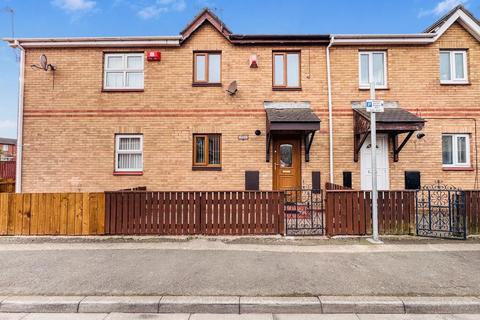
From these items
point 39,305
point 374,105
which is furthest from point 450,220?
point 39,305

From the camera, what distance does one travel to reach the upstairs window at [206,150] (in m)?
9.83

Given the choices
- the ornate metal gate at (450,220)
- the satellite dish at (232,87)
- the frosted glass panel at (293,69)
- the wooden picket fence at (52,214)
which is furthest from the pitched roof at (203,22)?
the ornate metal gate at (450,220)

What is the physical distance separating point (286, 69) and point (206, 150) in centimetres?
435

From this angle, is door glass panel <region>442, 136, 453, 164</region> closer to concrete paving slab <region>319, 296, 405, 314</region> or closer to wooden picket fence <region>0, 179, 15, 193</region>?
concrete paving slab <region>319, 296, 405, 314</region>

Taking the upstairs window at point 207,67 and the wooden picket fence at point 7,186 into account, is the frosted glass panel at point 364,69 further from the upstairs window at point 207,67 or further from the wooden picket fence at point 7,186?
the wooden picket fence at point 7,186

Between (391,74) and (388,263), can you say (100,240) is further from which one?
(391,74)

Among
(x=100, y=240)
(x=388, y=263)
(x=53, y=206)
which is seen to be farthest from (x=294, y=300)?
(x=53, y=206)

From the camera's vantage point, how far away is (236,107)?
9.84 metres

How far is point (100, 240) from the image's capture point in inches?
240

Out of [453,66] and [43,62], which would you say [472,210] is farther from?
[43,62]

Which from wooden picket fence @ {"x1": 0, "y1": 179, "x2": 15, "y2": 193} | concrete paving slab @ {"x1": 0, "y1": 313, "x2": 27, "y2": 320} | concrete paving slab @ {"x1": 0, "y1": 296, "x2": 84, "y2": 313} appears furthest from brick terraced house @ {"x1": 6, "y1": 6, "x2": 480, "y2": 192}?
concrete paving slab @ {"x1": 0, "y1": 313, "x2": 27, "y2": 320}

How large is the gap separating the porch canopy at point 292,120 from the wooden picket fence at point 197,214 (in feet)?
9.49

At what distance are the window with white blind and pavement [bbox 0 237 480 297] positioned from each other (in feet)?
13.2

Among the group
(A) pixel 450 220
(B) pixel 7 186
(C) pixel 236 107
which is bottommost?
(A) pixel 450 220
